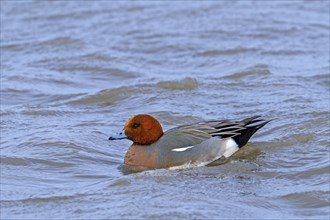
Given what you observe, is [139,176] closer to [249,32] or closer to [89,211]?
[89,211]

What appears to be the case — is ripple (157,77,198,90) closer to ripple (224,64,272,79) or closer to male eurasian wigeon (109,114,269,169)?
ripple (224,64,272,79)

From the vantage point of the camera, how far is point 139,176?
998cm

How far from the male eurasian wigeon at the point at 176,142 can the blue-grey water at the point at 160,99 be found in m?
0.17

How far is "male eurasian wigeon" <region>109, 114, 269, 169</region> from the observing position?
1048cm

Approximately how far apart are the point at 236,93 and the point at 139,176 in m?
3.73

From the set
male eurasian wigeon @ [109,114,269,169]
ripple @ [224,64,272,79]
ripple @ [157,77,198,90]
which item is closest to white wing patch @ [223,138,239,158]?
male eurasian wigeon @ [109,114,269,169]

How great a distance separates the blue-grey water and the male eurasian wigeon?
17 centimetres

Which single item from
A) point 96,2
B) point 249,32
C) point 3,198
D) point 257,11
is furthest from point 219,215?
point 96,2

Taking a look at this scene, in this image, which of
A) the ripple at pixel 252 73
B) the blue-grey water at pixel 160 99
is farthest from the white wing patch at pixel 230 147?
the ripple at pixel 252 73

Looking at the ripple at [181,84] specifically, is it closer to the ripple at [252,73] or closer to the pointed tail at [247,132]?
the ripple at [252,73]

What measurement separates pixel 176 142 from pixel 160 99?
278cm

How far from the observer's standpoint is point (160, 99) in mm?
13281

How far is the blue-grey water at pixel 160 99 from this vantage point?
919 cm

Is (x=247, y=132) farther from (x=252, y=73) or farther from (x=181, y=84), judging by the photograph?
(x=252, y=73)
